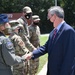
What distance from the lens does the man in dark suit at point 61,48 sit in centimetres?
504

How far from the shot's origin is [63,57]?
5.10 m

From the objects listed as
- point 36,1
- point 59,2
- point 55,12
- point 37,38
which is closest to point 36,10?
point 36,1

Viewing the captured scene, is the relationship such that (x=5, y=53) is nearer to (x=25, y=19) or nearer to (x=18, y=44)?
(x=18, y=44)

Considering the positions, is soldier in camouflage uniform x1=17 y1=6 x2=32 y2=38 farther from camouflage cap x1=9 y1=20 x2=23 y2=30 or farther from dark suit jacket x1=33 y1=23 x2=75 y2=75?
dark suit jacket x1=33 y1=23 x2=75 y2=75

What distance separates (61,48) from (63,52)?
74mm

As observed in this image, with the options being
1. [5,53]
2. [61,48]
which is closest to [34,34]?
[61,48]

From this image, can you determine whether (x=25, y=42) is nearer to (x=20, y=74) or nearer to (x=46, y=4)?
(x=20, y=74)

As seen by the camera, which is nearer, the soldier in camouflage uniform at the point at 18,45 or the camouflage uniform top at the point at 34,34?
the soldier in camouflage uniform at the point at 18,45

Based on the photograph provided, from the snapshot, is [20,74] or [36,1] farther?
[36,1]

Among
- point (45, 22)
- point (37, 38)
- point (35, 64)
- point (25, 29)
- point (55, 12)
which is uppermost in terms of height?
point (55, 12)

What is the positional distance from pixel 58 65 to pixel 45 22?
41575 millimetres

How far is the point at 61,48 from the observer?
5.09m

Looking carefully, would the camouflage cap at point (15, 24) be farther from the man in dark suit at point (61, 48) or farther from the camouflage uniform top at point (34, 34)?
the man in dark suit at point (61, 48)

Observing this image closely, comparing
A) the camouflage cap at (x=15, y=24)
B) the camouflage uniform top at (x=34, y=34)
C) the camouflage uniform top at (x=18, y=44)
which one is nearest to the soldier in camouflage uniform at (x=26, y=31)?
the camouflage cap at (x=15, y=24)
